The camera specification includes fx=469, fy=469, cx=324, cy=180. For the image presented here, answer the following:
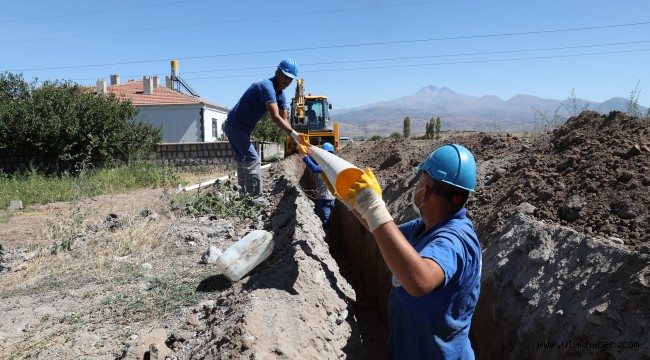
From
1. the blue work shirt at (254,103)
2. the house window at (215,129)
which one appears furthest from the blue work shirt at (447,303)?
the house window at (215,129)

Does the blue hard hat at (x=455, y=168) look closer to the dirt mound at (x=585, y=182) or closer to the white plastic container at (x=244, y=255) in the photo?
the dirt mound at (x=585, y=182)

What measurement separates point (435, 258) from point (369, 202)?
0.31 meters

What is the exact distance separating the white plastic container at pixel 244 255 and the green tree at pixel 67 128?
13.1 m

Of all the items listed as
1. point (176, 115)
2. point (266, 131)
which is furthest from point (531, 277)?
point (266, 131)

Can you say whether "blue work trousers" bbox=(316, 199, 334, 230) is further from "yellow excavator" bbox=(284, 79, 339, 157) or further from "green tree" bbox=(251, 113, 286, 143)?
"green tree" bbox=(251, 113, 286, 143)

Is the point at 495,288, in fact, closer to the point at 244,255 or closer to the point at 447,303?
the point at 447,303

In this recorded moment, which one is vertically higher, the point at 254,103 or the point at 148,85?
the point at 148,85

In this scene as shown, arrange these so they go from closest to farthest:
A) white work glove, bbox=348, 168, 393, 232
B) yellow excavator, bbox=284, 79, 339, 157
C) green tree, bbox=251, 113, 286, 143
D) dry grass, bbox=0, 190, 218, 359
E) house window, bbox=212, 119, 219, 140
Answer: white work glove, bbox=348, 168, 393, 232, dry grass, bbox=0, 190, 218, 359, yellow excavator, bbox=284, 79, 339, 157, green tree, bbox=251, 113, 286, 143, house window, bbox=212, 119, 219, 140

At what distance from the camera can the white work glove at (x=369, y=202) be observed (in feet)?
5.60

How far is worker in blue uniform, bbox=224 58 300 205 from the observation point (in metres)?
6.00

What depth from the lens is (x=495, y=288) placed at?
10.6 feet

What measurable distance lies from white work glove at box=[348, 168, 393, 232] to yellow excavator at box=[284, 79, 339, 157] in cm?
1429

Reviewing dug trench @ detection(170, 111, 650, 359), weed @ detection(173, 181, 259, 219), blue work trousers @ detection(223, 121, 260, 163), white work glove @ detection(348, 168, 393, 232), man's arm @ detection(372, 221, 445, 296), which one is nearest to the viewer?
man's arm @ detection(372, 221, 445, 296)

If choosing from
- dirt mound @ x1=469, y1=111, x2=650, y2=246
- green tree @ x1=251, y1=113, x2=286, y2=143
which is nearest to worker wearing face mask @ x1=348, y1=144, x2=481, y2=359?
dirt mound @ x1=469, y1=111, x2=650, y2=246
